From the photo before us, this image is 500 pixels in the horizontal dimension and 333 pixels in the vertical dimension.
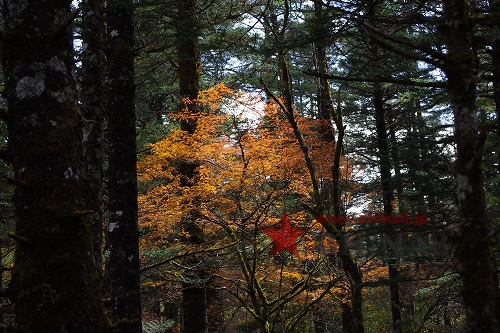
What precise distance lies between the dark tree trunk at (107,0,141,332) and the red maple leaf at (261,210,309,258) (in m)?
4.18

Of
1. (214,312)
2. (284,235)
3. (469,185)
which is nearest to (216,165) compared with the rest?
(284,235)

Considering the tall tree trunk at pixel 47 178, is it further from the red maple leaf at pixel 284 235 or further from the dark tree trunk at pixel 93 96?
the red maple leaf at pixel 284 235

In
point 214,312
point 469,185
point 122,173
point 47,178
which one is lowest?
point 214,312

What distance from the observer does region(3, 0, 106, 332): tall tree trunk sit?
2109 millimetres

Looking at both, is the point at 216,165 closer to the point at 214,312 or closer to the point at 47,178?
the point at 214,312

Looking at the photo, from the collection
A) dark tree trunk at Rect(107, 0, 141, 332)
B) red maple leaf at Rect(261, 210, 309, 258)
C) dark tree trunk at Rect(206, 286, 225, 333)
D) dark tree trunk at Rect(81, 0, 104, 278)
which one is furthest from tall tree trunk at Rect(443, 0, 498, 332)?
dark tree trunk at Rect(206, 286, 225, 333)

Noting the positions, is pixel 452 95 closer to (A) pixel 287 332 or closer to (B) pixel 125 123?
(B) pixel 125 123

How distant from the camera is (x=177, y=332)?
47.4ft

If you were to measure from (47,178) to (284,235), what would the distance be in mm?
7001

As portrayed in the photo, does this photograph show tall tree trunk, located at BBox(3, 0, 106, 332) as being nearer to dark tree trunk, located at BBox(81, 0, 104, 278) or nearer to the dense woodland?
the dense woodland

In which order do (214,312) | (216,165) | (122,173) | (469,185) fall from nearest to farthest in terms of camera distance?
(469,185) < (122,173) < (216,165) < (214,312)

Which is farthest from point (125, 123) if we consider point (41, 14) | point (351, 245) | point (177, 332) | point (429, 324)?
point (429, 324)

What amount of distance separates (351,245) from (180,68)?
7118 millimetres

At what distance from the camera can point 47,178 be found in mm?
2250
